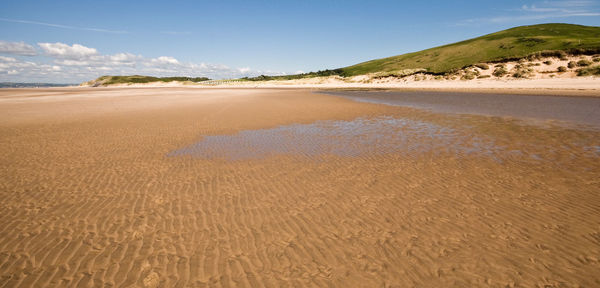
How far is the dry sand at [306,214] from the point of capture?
4234 millimetres

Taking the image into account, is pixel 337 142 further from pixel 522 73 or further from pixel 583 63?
pixel 583 63

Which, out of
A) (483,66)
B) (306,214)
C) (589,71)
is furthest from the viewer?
(483,66)

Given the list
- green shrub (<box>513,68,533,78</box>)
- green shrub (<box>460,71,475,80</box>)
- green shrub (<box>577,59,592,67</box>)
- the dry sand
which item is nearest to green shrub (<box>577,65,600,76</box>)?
green shrub (<box>577,59,592,67</box>)

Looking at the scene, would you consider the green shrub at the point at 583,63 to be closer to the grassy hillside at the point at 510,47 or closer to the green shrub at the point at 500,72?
the green shrub at the point at 500,72

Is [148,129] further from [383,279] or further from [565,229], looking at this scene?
[565,229]

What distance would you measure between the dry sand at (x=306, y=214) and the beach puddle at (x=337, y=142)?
0.15m

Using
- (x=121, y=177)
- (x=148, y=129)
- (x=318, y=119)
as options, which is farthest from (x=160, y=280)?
(x=318, y=119)

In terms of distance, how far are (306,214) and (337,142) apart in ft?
22.4

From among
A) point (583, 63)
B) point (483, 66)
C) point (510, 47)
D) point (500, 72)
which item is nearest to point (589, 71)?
point (583, 63)

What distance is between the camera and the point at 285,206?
6398 mm

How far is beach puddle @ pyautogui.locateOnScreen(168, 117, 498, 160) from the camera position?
35.8 feet

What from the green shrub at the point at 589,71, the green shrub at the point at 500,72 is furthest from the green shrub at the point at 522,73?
the green shrub at the point at 589,71

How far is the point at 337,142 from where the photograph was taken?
40.8ft

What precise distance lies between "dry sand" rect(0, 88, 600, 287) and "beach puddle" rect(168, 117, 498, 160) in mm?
154
